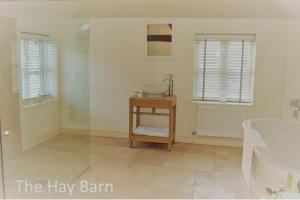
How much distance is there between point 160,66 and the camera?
197 inches

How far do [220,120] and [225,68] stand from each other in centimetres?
81

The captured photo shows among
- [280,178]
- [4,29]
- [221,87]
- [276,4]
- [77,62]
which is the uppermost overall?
[276,4]

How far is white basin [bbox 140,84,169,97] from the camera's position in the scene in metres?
4.82

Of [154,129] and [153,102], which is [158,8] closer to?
[153,102]

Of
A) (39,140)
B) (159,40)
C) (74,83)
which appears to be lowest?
(39,140)

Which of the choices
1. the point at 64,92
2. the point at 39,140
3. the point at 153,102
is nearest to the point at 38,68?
the point at 64,92

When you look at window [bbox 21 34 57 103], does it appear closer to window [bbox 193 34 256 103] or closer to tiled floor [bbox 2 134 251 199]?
tiled floor [bbox 2 134 251 199]

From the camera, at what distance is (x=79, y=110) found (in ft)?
15.6

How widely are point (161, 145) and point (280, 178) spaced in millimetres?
2569

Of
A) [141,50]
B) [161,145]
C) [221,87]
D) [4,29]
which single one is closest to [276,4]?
[221,87]

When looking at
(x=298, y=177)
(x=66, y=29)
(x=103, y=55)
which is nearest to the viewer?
(x=298, y=177)

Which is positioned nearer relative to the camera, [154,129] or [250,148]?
[250,148]

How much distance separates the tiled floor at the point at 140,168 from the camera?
329cm

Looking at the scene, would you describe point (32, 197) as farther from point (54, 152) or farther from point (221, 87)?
point (221, 87)
